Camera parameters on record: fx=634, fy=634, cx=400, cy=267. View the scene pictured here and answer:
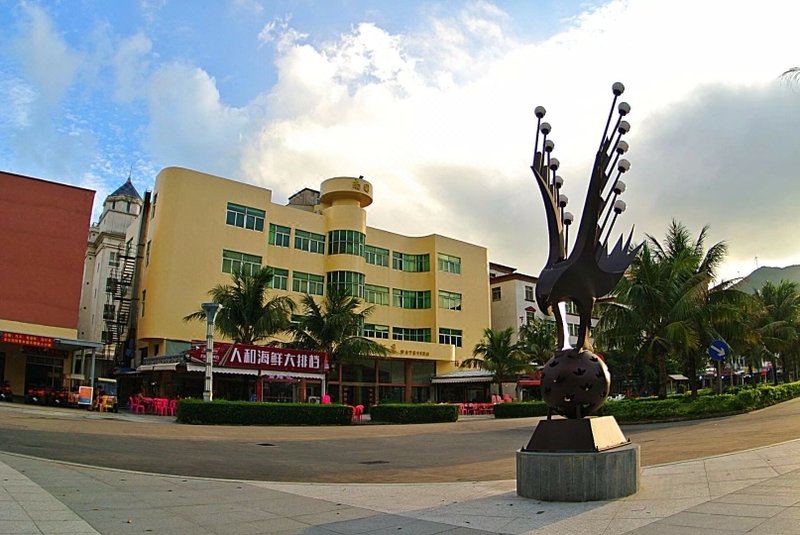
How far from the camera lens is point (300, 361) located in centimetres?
3272

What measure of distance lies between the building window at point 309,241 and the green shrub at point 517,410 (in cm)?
1735

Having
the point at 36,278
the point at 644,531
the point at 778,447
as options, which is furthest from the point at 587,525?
the point at 36,278

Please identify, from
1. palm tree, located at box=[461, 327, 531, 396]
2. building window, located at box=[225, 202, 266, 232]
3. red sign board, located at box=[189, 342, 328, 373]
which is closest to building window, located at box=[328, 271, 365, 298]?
building window, located at box=[225, 202, 266, 232]

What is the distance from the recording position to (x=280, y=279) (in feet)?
143

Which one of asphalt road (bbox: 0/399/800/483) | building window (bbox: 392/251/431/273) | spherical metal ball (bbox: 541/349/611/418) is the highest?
building window (bbox: 392/251/431/273)

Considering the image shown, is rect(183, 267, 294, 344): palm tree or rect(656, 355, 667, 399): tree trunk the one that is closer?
rect(656, 355, 667, 399): tree trunk

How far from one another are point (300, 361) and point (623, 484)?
25693 mm

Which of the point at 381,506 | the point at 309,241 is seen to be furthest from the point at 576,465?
the point at 309,241

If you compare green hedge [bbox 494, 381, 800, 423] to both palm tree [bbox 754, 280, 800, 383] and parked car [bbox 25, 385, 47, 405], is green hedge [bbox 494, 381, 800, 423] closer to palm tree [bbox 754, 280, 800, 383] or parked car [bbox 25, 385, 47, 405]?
palm tree [bbox 754, 280, 800, 383]

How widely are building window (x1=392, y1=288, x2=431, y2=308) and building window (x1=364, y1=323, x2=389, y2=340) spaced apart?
2.77m

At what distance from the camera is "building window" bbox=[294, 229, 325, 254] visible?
149ft

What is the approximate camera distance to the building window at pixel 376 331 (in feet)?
156

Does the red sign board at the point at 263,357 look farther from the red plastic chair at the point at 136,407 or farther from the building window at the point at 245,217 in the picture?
the building window at the point at 245,217

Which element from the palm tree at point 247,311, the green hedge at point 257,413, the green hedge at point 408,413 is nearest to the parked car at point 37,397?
the palm tree at point 247,311
